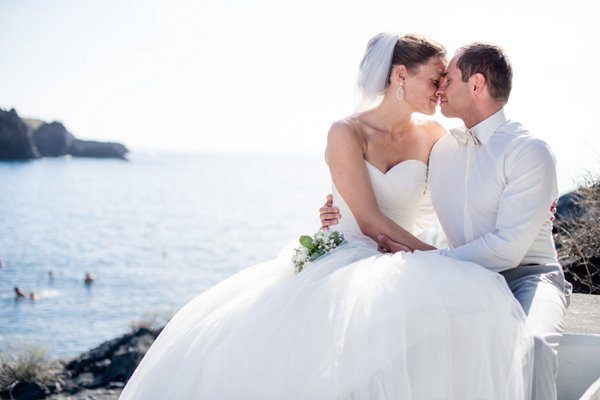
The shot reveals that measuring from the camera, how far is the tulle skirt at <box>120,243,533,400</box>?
2812 mm

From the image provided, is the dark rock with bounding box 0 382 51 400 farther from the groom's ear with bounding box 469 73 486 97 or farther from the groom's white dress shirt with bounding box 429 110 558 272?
the groom's ear with bounding box 469 73 486 97

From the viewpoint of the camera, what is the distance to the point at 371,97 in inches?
178

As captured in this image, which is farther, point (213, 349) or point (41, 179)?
point (41, 179)

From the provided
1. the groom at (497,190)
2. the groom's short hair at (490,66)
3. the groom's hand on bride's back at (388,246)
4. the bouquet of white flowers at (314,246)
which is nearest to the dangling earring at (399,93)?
the groom at (497,190)

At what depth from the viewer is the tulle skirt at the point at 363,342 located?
9.23 ft

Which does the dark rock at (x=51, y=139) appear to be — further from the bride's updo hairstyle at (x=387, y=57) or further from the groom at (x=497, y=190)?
the groom at (x=497, y=190)

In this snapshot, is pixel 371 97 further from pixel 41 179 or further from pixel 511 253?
pixel 41 179

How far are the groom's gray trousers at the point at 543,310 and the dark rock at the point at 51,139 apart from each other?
114m

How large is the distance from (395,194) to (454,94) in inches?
30.0

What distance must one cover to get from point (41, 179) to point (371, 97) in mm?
93399

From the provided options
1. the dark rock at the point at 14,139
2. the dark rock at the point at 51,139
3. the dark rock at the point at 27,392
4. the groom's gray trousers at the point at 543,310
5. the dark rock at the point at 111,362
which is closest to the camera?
the groom's gray trousers at the point at 543,310

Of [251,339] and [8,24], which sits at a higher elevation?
[8,24]

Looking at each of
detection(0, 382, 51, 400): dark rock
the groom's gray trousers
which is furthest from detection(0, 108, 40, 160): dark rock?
the groom's gray trousers

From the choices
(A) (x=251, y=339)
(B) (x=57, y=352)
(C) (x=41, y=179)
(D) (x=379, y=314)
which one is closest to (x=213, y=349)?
(A) (x=251, y=339)
